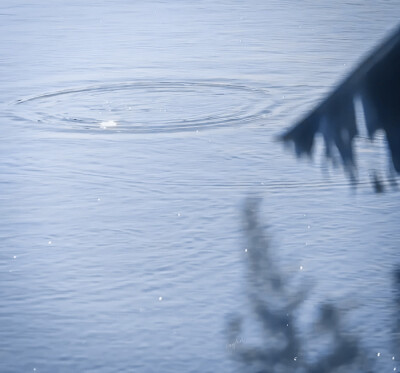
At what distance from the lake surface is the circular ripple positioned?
13mm

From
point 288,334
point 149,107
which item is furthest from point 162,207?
point 149,107

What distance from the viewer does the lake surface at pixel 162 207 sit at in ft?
11.4

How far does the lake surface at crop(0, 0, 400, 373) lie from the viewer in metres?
3.48

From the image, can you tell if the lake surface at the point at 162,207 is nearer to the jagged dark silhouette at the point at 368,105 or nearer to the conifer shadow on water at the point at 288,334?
the conifer shadow on water at the point at 288,334

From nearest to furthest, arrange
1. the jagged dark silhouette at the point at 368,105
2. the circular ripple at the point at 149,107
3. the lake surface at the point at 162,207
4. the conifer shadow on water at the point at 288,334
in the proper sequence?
the conifer shadow on water at the point at 288,334
the jagged dark silhouette at the point at 368,105
the lake surface at the point at 162,207
the circular ripple at the point at 149,107

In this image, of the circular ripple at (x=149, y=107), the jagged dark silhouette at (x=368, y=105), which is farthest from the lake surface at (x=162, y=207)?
the jagged dark silhouette at (x=368, y=105)

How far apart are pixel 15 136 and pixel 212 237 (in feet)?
7.35

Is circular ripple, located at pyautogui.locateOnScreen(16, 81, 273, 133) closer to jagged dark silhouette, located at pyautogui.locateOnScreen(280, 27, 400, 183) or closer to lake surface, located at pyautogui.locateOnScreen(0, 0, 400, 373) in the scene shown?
lake surface, located at pyautogui.locateOnScreen(0, 0, 400, 373)

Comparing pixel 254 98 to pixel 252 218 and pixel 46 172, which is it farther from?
pixel 252 218

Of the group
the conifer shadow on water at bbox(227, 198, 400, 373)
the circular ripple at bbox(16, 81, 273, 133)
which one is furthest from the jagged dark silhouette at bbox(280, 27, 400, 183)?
the circular ripple at bbox(16, 81, 273, 133)

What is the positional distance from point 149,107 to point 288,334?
13.2 feet

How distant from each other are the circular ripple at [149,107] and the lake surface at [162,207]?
1 centimetres

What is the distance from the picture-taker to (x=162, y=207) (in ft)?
16.1

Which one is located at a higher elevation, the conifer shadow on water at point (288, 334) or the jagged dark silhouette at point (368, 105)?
the jagged dark silhouette at point (368, 105)
